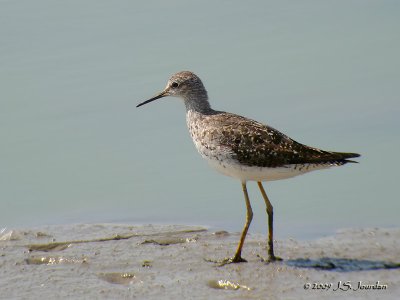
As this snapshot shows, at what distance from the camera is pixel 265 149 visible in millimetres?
9266

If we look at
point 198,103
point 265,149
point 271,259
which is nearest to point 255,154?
point 265,149

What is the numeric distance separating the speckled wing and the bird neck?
80cm

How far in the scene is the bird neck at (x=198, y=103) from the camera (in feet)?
33.9

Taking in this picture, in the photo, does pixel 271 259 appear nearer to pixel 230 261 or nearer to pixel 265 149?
pixel 230 261

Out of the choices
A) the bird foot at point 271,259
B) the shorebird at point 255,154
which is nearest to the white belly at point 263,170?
the shorebird at point 255,154

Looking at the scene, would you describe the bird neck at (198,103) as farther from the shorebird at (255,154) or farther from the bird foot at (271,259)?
the bird foot at (271,259)

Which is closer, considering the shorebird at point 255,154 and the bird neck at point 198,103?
the shorebird at point 255,154

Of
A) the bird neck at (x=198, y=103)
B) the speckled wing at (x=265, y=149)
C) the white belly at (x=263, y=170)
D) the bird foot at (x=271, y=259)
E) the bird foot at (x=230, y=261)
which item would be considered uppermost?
the bird neck at (x=198, y=103)

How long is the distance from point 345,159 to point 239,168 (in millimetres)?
969

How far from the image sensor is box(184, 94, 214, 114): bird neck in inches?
406

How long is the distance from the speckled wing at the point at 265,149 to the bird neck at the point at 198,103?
31.4 inches

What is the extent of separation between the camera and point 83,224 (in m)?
10.5

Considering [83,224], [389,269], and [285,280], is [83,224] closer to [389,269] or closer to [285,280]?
[285,280]

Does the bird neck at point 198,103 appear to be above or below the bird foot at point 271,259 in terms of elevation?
above
